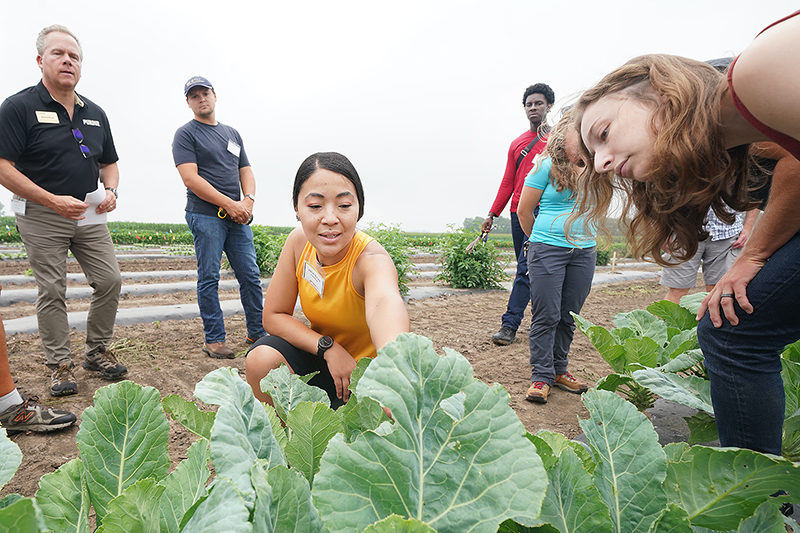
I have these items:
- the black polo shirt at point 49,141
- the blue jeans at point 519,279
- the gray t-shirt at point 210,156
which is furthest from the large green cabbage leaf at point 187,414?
the blue jeans at point 519,279

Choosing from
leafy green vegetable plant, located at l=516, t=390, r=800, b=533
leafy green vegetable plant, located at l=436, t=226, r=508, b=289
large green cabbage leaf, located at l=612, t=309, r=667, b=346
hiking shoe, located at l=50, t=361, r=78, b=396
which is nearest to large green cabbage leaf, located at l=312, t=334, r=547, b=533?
leafy green vegetable plant, located at l=516, t=390, r=800, b=533

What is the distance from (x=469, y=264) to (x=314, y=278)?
6893mm

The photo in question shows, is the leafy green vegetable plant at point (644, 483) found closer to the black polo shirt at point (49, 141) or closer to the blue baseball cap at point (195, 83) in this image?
the black polo shirt at point (49, 141)

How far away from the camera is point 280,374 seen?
0.79 metres

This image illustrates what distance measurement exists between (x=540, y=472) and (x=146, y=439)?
1.65ft

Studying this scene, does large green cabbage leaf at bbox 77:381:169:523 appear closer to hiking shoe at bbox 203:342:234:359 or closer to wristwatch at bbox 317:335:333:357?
wristwatch at bbox 317:335:333:357

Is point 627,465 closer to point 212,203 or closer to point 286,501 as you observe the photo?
point 286,501

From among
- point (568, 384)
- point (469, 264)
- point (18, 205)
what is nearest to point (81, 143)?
point (18, 205)

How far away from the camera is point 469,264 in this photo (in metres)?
8.38

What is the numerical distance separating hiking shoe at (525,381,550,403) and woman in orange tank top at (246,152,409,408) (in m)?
1.44

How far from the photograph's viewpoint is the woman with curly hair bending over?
3.26 feet

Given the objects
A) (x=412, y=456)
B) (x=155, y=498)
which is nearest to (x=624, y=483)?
(x=412, y=456)

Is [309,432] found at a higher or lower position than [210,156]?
lower

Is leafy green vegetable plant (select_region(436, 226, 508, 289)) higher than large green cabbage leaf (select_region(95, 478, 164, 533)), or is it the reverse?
large green cabbage leaf (select_region(95, 478, 164, 533))
